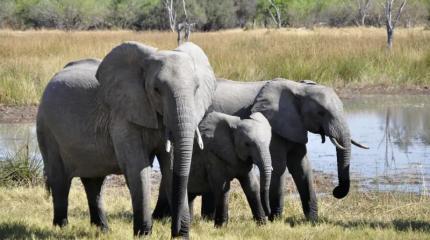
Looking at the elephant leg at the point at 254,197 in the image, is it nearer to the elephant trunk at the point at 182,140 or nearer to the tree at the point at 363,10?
the elephant trunk at the point at 182,140

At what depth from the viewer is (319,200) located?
38.7 feet

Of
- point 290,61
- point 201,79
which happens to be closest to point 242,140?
point 201,79

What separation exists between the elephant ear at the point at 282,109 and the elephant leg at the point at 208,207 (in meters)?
1.04

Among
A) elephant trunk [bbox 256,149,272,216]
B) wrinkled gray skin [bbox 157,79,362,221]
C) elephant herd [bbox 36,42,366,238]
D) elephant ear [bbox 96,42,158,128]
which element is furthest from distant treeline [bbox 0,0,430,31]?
elephant ear [bbox 96,42,158,128]

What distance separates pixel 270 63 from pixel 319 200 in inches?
475

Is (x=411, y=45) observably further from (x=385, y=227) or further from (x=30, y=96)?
(x=385, y=227)

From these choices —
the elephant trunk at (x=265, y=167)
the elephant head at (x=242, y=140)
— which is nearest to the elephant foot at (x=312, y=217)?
the elephant head at (x=242, y=140)

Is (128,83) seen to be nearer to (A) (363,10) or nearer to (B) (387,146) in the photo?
(B) (387,146)

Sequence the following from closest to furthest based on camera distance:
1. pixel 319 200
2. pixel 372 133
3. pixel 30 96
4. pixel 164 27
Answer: pixel 319 200, pixel 372 133, pixel 30 96, pixel 164 27

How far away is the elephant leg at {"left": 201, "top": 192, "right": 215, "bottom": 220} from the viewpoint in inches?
397

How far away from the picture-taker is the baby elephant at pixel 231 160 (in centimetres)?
920

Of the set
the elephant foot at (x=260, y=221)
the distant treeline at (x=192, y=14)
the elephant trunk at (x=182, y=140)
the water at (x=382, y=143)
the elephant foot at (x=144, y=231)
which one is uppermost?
the elephant trunk at (x=182, y=140)

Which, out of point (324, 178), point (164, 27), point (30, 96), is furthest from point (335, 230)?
point (164, 27)

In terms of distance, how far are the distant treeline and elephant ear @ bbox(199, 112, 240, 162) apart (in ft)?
180
